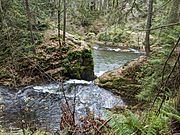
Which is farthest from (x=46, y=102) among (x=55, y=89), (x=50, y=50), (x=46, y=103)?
(x=50, y=50)

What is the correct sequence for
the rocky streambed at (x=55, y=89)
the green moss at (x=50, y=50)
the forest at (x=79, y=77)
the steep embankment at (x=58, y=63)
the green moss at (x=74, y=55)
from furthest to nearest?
the green moss at (x=50, y=50) < the green moss at (x=74, y=55) < the steep embankment at (x=58, y=63) < the rocky streambed at (x=55, y=89) < the forest at (x=79, y=77)

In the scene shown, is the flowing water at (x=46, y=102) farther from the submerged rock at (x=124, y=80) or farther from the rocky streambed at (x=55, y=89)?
the submerged rock at (x=124, y=80)

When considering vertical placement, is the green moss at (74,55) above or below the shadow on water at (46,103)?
above

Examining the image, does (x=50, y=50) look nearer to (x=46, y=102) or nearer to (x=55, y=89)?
(x=55, y=89)

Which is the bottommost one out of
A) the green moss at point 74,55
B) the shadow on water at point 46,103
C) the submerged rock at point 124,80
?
the shadow on water at point 46,103

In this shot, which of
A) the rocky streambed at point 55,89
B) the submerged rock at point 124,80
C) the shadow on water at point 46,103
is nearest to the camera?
the shadow on water at point 46,103

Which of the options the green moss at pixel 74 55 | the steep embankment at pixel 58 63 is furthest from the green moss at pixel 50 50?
the green moss at pixel 74 55

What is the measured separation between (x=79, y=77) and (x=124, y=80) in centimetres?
320

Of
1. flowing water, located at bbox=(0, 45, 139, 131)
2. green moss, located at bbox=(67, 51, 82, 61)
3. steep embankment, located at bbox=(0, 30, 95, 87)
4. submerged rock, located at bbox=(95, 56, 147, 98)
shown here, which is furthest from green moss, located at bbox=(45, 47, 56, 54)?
submerged rock, located at bbox=(95, 56, 147, 98)

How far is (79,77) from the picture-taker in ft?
50.2

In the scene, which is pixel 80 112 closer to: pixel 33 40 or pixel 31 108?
pixel 31 108

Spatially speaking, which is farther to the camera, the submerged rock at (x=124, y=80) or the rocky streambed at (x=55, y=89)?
the submerged rock at (x=124, y=80)

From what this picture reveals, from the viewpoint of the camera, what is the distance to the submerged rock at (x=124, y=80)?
1241 centimetres

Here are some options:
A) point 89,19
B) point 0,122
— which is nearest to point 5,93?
point 0,122
